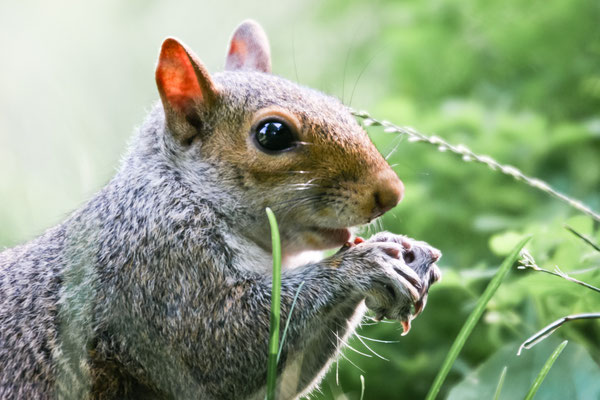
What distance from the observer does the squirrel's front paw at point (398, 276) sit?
1.95m

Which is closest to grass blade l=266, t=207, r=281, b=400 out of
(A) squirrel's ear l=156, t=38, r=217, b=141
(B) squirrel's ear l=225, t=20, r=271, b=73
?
(A) squirrel's ear l=156, t=38, r=217, b=141

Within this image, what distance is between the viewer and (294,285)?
6.62 feet

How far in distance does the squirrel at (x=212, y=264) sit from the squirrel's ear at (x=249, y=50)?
0.47 meters

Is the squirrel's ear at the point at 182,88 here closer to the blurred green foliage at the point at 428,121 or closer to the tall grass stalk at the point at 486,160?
the blurred green foliage at the point at 428,121

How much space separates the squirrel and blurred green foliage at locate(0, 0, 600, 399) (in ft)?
0.88

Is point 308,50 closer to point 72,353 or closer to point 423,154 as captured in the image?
point 423,154

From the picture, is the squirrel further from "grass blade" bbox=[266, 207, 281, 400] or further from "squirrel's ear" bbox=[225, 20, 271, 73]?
"squirrel's ear" bbox=[225, 20, 271, 73]

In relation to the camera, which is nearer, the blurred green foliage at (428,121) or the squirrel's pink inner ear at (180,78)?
the squirrel's pink inner ear at (180,78)

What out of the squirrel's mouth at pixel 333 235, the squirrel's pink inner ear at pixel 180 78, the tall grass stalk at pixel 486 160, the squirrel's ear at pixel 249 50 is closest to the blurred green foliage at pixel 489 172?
the tall grass stalk at pixel 486 160

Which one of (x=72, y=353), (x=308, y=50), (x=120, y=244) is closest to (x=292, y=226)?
(x=120, y=244)

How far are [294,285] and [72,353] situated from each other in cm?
63

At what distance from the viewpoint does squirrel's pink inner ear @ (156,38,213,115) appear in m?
2.13

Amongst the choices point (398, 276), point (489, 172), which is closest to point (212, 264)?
point (398, 276)

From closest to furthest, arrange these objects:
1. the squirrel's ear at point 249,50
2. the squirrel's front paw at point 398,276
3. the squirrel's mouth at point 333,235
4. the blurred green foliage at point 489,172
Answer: the squirrel's front paw at point 398,276, the squirrel's mouth at point 333,235, the blurred green foliage at point 489,172, the squirrel's ear at point 249,50
